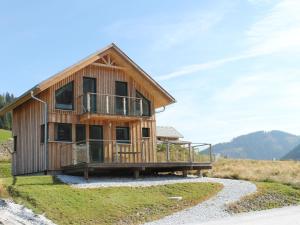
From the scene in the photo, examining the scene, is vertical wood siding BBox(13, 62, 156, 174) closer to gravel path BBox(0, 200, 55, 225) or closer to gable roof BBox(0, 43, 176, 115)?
gable roof BBox(0, 43, 176, 115)

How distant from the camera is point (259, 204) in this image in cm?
2288

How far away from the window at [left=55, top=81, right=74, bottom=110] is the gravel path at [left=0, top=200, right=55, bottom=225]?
32.8ft

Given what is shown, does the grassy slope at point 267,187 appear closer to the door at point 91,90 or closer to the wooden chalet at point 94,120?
the wooden chalet at point 94,120

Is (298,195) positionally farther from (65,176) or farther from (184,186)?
(65,176)

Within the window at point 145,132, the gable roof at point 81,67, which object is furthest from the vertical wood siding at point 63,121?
the gable roof at point 81,67

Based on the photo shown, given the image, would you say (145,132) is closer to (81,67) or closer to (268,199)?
(81,67)

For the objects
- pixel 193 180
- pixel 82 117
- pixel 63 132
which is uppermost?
pixel 82 117

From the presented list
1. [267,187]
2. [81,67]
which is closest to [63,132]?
[81,67]

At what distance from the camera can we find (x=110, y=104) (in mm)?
30094

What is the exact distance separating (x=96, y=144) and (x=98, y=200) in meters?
8.18

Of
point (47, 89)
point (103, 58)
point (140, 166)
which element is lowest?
point (140, 166)

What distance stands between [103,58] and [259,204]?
12.9 m

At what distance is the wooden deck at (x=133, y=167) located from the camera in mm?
25703

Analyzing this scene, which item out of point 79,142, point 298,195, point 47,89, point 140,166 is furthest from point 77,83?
point 298,195
